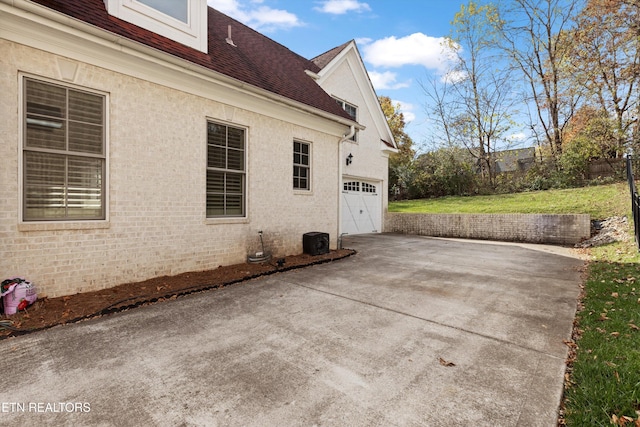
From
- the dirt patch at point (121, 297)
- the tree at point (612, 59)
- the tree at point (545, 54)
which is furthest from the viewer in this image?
the tree at point (545, 54)

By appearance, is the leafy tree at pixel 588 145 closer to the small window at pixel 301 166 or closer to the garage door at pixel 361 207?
the garage door at pixel 361 207

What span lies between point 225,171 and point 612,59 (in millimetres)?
20883

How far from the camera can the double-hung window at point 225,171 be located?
6.36 metres

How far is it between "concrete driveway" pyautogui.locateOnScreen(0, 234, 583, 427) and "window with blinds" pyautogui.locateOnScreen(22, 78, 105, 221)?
6.31 ft

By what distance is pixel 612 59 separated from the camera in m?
15.6

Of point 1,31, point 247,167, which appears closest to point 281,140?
point 247,167

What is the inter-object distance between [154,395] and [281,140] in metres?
6.29

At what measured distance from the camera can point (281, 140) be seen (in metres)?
7.66

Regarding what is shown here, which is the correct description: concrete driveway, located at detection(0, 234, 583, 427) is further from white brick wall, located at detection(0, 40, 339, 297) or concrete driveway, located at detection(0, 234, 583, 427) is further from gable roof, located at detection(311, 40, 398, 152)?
gable roof, located at detection(311, 40, 398, 152)

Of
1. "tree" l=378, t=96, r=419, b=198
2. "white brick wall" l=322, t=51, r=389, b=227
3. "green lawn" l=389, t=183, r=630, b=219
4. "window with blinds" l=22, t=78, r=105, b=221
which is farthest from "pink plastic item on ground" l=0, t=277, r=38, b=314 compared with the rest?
"tree" l=378, t=96, r=419, b=198

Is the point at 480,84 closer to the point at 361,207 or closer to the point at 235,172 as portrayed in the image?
the point at 361,207

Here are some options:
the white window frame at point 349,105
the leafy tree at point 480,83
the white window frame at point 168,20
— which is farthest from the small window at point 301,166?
the leafy tree at point 480,83

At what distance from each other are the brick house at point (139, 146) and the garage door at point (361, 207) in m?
4.52

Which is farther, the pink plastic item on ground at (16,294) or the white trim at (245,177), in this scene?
the white trim at (245,177)
